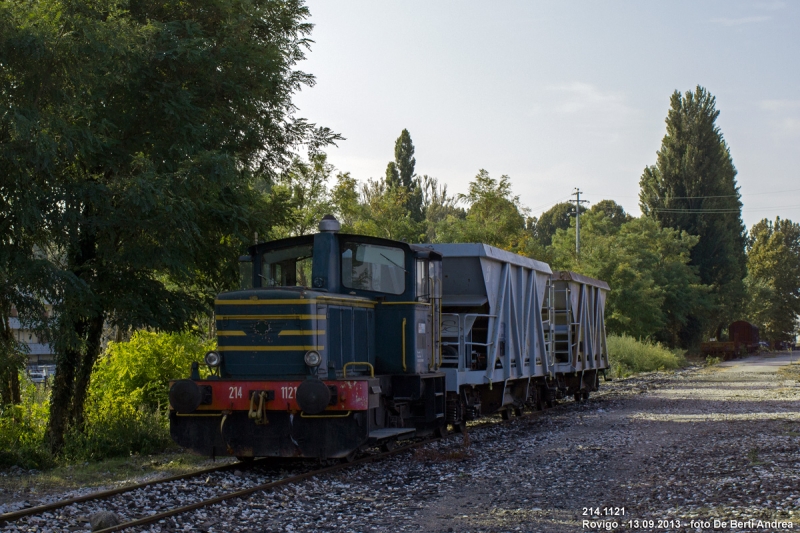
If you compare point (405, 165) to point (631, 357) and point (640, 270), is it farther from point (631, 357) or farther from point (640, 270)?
point (631, 357)

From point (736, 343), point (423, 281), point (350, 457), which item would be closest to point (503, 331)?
point (423, 281)

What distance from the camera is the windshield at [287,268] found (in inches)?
428

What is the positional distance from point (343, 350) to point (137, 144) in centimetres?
447

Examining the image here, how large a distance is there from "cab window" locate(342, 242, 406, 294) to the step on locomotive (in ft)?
0.05

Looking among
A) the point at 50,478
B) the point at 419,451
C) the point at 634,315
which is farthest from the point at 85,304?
the point at 634,315

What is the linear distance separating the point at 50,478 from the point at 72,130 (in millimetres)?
4276

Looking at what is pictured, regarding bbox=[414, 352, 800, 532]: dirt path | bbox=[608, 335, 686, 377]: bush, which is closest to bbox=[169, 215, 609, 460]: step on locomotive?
bbox=[414, 352, 800, 532]: dirt path

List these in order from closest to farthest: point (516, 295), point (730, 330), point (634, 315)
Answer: point (516, 295), point (634, 315), point (730, 330)

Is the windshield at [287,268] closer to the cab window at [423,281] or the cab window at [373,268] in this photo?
the cab window at [373,268]

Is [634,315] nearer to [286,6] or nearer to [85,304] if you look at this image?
[286,6]

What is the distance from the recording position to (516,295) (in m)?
15.4

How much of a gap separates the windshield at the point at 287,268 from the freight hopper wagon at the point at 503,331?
2964 millimetres

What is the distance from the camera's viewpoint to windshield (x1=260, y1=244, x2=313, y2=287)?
10859 mm

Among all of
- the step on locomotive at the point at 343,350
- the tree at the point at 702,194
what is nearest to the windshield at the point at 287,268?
the step on locomotive at the point at 343,350
